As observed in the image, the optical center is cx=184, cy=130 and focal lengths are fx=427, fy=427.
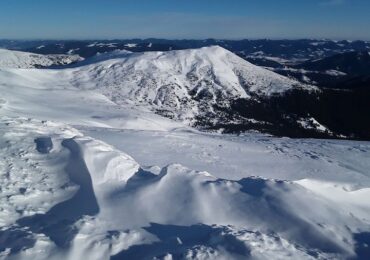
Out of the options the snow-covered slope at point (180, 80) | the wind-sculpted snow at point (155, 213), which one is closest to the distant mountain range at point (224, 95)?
the snow-covered slope at point (180, 80)

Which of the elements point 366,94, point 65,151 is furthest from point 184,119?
point 65,151

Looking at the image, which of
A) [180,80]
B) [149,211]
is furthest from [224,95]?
[149,211]

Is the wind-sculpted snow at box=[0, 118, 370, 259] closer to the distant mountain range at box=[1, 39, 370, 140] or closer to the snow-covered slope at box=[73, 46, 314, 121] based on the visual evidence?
the distant mountain range at box=[1, 39, 370, 140]

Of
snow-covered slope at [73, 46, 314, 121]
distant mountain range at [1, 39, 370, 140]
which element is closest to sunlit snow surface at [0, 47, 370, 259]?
distant mountain range at [1, 39, 370, 140]

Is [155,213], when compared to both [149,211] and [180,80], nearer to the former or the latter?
[149,211]

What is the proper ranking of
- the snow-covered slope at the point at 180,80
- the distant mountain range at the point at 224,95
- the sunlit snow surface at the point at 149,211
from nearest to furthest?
the sunlit snow surface at the point at 149,211 < the distant mountain range at the point at 224,95 < the snow-covered slope at the point at 180,80

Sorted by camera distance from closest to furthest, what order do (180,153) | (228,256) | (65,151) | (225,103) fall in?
(228,256) → (65,151) → (180,153) → (225,103)

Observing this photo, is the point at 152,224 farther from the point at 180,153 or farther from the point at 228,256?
the point at 180,153

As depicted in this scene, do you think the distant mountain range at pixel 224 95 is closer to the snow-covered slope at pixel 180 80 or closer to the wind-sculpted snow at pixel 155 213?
the snow-covered slope at pixel 180 80
